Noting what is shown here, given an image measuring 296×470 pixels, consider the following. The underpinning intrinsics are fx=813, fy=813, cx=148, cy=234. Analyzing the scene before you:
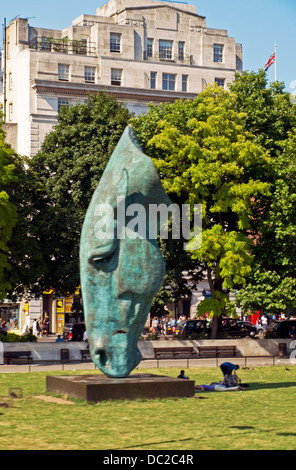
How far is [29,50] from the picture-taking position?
6116 centimetres

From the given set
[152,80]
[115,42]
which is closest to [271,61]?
[152,80]

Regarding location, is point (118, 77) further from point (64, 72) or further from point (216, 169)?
point (216, 169)

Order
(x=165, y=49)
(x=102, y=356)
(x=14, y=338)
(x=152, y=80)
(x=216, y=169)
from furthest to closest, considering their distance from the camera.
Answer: (x=165, y=49)
(x=152, y=80)
(x=216, y=169)
(x=14, y=338)
(x=102, y=356)

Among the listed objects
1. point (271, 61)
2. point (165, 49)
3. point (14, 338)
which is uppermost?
point (165, 49)

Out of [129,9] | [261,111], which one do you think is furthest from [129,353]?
[129,9]

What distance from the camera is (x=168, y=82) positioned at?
6594cm

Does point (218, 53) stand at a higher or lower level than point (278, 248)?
higher

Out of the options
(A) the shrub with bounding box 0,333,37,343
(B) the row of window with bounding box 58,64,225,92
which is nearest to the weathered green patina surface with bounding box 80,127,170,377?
(A) the shrub with bounding box 0,333,37,343

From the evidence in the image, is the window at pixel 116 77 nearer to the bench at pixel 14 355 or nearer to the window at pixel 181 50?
the window at pixel 181 50

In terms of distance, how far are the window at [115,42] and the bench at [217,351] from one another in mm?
33949

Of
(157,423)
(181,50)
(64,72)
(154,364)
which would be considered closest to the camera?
(157,423)

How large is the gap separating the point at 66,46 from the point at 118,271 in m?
47.0
